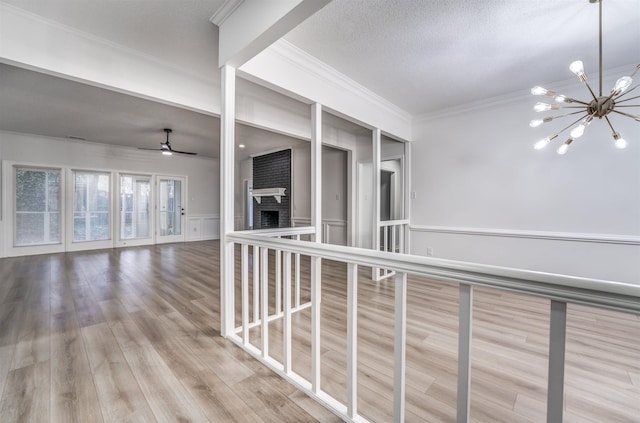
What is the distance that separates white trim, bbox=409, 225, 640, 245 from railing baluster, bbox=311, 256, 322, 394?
123 inches

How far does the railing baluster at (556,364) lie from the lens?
777 mm

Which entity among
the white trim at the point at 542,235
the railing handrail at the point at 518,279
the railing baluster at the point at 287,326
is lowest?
the railing baluster at the point at 287,326

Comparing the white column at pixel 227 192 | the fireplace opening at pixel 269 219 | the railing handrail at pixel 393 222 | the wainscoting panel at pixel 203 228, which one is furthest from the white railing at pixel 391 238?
the wainscoting panel at pixel 203 228

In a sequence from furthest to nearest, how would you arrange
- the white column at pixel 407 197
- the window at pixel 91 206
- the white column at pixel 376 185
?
1. the window at pixel 91 206
2. the white column at pixel 407 197
3. the white column at pixel 376 185

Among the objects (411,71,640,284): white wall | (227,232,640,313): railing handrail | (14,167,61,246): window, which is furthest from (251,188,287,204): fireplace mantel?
(227,232,640,313): railing handrail

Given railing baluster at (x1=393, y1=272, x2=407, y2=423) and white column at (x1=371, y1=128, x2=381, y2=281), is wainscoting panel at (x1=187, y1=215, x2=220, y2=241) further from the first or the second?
railing baluster at (x1=393, y1=272, x2=407, y2=423)

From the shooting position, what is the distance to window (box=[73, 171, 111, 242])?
580 cm

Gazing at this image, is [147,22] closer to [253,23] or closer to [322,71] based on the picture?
[253,23]

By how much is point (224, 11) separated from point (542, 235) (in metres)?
4.01

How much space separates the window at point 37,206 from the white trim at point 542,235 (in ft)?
23.6

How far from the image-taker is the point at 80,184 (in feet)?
19.2

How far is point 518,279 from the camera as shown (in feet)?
2.70

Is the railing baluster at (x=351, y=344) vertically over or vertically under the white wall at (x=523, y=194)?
under

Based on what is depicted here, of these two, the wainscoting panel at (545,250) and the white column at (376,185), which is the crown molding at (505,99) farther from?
the wainscoting panel at (545,250)
